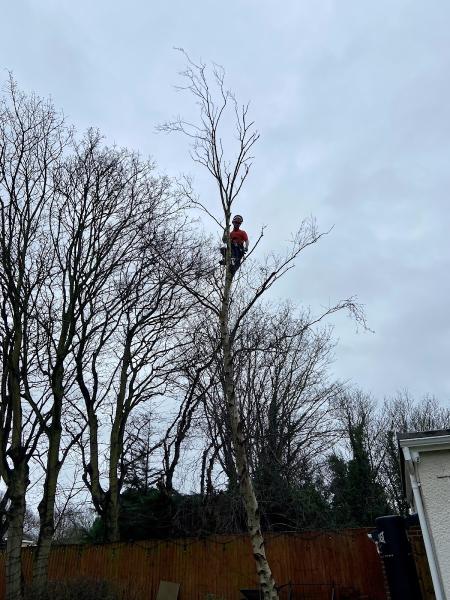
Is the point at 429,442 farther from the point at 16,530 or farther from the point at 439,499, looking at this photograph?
the point at 16,530

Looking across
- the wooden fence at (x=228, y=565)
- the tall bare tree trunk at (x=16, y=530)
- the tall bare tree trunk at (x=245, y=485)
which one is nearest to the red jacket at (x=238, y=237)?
the tall bare tree trunk at (x=245, y=485)

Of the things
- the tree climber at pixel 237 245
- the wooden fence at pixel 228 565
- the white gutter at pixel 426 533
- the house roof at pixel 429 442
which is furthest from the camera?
the wooden fence at pixel 228 565

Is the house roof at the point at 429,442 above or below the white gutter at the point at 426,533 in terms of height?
above

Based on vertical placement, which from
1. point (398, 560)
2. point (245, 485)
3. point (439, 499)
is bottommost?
point (398, 560)

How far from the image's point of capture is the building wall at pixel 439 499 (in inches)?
273

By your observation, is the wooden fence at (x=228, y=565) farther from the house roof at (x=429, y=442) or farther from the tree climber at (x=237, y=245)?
the tree climber at (x=237, y=245)

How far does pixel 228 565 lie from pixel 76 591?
13.8 ft

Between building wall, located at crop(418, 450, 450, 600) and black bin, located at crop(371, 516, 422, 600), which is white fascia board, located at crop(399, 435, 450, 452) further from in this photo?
black bin, located at crop(371, 516, 422, 600)

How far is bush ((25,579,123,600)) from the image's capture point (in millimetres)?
8511

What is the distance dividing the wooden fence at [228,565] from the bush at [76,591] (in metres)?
1.36

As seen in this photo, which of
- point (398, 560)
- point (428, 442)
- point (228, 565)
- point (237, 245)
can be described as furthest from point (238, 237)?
point (228, 565)

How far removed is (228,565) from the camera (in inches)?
470

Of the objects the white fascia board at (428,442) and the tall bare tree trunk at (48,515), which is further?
the tall bare tree trunk at (48,515)

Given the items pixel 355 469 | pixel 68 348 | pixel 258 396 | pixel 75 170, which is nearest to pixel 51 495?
pixel 68 348
